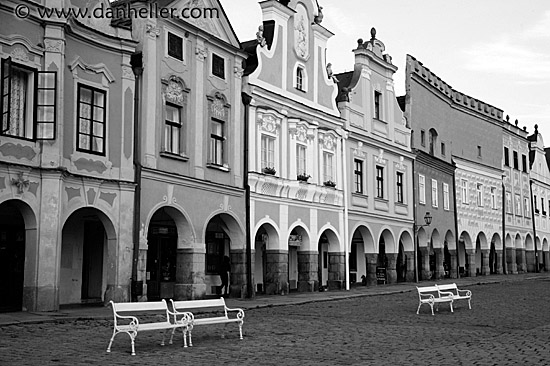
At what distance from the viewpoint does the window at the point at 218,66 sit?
2592cm

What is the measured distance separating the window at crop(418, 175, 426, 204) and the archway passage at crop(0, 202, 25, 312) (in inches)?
972

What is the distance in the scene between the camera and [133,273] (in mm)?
21641

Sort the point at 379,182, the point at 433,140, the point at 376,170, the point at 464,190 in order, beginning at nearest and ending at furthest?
Result: the point at 376,170 < the point at 379,182 < the point at 433,140 < the point at 464,190

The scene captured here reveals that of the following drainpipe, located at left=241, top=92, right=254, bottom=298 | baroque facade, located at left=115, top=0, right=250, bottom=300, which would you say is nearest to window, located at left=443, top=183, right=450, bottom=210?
baroque facade, located at left=115, top=0, right=250, bottom=300

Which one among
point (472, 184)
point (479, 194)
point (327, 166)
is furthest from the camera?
point (479, 194)

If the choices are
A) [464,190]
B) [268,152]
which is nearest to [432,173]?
[464,190]

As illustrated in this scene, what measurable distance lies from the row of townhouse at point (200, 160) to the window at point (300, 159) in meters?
0.09

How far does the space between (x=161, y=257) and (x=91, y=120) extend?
745 centimetres

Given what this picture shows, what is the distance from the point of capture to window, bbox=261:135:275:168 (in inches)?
1126

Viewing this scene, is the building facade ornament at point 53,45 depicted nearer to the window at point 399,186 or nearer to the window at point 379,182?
the window at point 379,182

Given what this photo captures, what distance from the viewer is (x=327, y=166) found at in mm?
32750

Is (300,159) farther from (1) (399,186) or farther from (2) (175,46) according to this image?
(1) (399,186)

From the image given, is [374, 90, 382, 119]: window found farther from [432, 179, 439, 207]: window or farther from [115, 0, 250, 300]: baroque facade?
[115, 0, 250, 300]: baroque facade

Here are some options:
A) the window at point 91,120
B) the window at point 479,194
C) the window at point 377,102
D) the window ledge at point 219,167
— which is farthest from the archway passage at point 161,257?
the window at point 479,194
